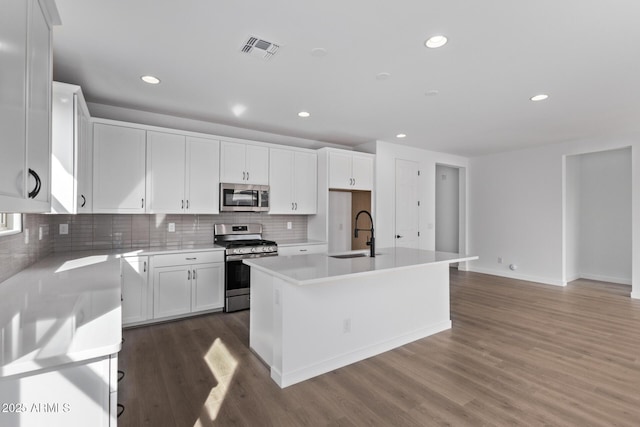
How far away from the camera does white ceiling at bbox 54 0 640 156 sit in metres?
1.99

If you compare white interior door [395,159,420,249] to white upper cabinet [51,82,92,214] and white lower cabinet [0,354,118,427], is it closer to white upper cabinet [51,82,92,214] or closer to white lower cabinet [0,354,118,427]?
white upper cabinet [51,82,92,214]

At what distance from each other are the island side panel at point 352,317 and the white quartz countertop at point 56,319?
4.13 feet

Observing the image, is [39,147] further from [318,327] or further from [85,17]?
[318,327]

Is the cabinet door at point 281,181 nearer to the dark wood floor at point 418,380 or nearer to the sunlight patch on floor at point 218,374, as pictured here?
the dark wood floor at point 418,380

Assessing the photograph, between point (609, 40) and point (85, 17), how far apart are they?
147 inches

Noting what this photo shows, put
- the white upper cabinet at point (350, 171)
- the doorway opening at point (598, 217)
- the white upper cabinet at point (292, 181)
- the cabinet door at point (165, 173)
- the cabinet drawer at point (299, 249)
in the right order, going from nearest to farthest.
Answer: the cabinet door at point (165, 173), the cabinet drawer at point (299, 249), the white upper cabinet at point (292, 181), the white upper cabinet at point (350, 171), the doorway opening at point (598, 217)

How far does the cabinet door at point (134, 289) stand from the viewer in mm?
3473

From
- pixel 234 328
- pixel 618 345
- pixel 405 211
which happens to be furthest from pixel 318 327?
pixel 405 211

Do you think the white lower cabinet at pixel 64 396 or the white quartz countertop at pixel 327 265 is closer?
the white lower cabinet at pixel 64 396

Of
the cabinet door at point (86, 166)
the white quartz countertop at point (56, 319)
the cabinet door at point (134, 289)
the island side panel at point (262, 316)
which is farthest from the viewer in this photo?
the cabinet door at point (134, 289)

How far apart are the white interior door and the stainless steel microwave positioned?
2582mm

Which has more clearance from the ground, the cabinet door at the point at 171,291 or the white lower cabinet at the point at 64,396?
the white lower cabinet at the point at 64,396

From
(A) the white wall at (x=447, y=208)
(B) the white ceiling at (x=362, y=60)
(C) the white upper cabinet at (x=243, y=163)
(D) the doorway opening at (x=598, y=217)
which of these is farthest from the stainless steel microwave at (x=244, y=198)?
(D) the doorway opening at (x=598, y=217)

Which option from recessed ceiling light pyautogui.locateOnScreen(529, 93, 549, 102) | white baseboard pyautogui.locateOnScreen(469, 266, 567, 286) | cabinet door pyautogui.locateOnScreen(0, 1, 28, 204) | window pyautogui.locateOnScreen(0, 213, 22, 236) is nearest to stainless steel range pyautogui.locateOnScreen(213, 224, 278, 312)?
window pyautogui.locateOnScreen(0, 213, 22, 236)
